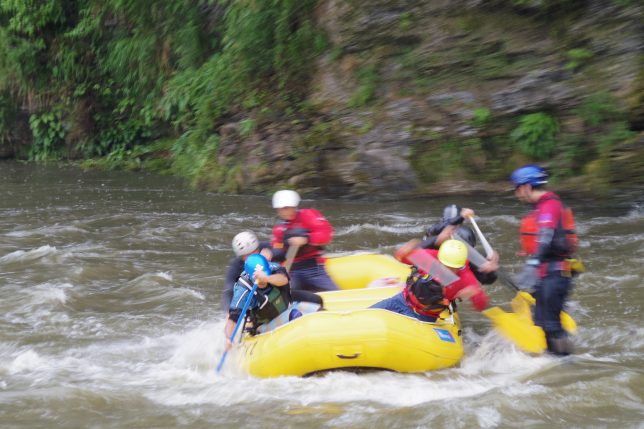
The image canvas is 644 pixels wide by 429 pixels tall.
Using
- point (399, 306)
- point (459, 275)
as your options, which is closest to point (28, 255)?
point (399, 306)

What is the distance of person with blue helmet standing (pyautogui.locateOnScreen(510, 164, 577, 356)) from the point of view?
471 cm

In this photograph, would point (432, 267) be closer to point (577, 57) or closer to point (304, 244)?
point (304, 244)

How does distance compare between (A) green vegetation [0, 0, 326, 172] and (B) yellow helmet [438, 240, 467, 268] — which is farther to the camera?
(A) green vegetation [0, 0, 326, 172]

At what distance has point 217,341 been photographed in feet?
19.4

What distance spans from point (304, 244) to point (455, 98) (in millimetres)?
6204

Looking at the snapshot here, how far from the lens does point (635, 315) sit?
5.85 m

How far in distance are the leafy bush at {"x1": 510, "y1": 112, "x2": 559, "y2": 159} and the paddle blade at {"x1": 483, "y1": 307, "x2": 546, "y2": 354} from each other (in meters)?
5.91

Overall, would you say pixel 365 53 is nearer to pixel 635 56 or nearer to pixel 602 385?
pixel 635 56

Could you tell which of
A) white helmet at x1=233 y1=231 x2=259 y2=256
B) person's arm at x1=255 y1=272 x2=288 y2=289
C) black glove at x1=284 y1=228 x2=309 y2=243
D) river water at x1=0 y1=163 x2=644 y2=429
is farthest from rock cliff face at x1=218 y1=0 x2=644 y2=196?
person's arm at x1=255 y1=272 x2=288 y2=289

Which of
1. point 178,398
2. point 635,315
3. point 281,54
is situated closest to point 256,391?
point 178,398

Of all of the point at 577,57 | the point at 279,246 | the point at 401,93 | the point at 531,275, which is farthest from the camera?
the point at 401,93

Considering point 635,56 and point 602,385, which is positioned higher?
point 635,56

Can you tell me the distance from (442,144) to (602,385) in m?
7.32

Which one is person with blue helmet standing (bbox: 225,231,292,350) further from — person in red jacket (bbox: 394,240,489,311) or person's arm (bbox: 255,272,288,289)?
person in red jacket (bbox: 394,240,489,311)
